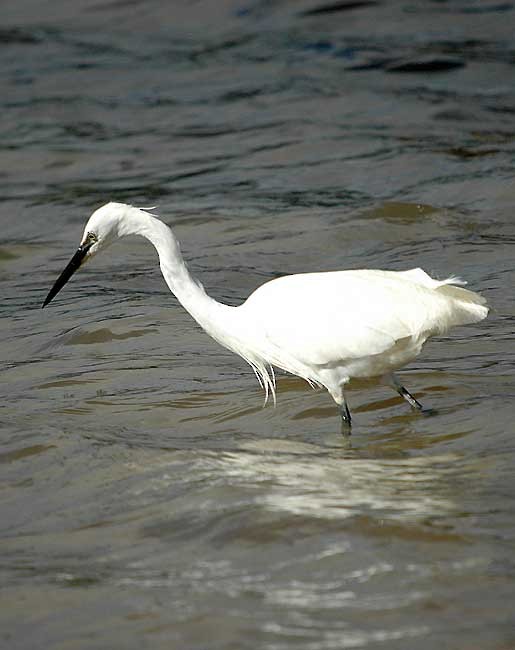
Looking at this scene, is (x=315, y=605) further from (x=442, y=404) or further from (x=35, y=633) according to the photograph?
(x=442, y=404)

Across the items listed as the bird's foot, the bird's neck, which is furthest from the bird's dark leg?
the bird's neck

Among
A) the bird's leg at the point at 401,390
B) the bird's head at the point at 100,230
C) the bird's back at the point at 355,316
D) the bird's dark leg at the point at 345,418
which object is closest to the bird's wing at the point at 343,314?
the bird's back at the point at 355,316

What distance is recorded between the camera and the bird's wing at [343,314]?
5.26m

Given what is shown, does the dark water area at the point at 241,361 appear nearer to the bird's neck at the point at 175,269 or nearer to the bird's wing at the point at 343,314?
the bird's wing at the point at 343,314

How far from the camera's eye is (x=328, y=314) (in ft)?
17.6

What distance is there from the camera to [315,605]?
3.73 meters

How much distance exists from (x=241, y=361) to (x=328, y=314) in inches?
66.2

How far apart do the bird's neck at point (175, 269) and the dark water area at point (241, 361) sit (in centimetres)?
58

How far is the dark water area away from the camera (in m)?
3.87

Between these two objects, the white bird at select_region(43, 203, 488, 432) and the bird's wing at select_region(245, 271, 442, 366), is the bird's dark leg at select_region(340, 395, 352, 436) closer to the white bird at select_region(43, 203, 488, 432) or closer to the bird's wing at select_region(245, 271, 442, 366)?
the white bird at select_region(43, 203, 488, 432)

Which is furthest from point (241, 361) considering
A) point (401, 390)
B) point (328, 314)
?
point (328, 314)

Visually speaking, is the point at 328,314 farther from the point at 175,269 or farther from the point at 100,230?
the point at 100,230

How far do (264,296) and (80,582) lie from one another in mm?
1995

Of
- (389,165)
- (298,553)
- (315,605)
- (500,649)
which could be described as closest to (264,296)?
(298,553)
